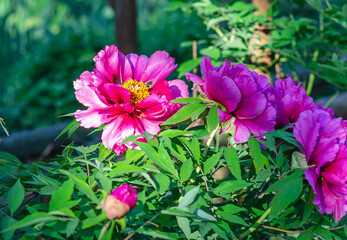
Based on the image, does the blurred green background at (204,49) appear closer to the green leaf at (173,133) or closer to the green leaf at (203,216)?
the green leaf at (173,133)

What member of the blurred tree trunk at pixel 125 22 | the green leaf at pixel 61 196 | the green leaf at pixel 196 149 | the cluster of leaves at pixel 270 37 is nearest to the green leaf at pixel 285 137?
the green leaf at pixel 196 149

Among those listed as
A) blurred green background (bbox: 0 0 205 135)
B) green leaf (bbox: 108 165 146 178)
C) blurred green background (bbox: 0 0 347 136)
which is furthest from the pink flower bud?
blurred green background (bbox: 0 0 205 135)

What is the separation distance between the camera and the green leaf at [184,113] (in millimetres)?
697

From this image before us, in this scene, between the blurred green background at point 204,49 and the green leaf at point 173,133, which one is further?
the blurred green background at point 204,49

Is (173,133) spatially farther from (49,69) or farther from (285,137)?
(49,69)

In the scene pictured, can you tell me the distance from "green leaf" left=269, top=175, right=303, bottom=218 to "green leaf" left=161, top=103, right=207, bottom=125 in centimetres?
19

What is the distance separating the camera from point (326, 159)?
0.63 metres

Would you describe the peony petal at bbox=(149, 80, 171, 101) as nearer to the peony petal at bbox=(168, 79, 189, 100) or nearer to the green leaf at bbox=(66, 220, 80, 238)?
the peony petal at bbox=(168, 79, 189, 100)

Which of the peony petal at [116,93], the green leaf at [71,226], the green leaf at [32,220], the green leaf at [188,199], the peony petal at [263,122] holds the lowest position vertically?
the green leaf at [188,199]

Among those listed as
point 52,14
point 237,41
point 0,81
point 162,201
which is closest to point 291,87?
point 162,201

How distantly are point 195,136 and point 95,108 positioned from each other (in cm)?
19

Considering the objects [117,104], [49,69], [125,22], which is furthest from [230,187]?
[49,69]

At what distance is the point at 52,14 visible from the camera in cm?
1609

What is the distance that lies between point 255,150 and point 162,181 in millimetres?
167
